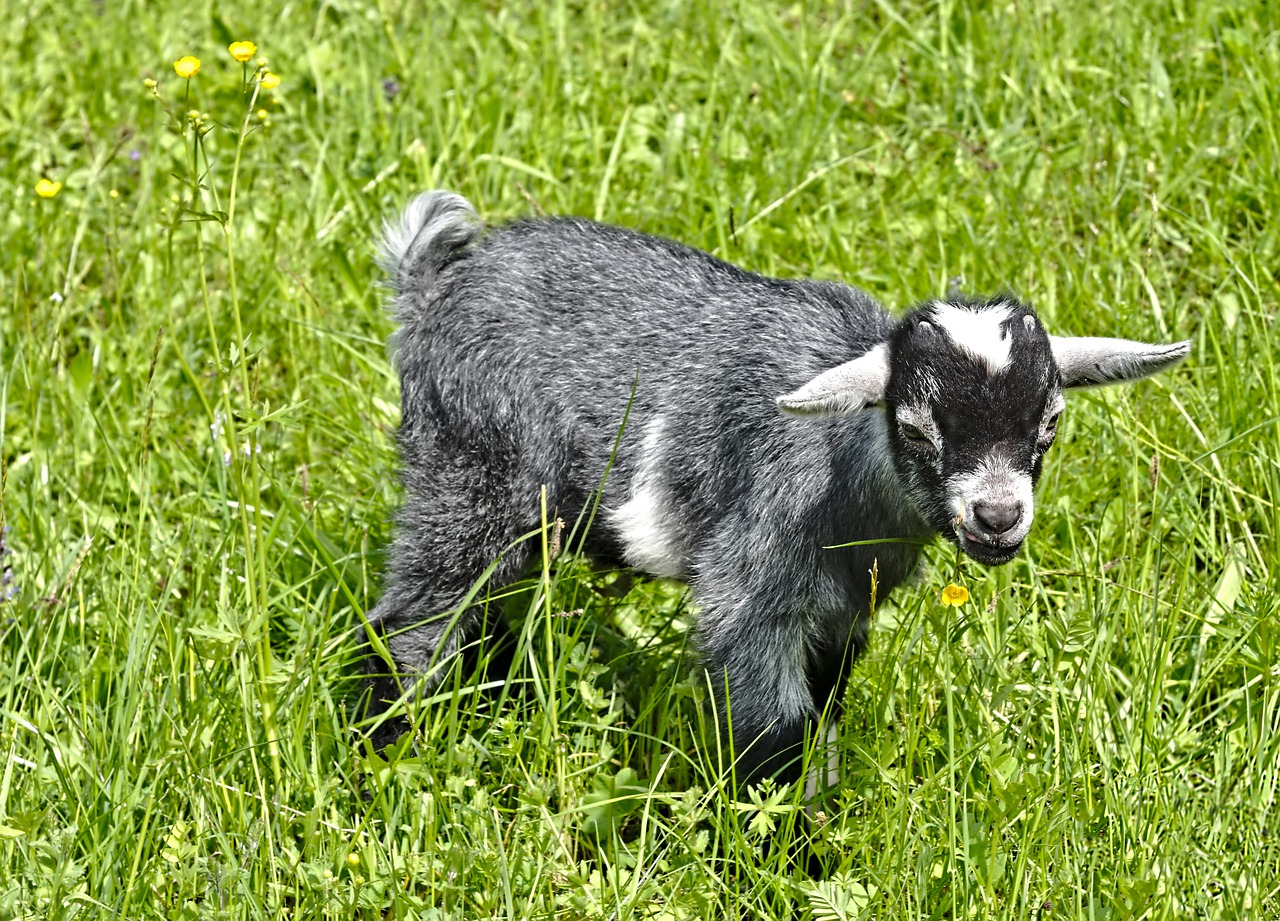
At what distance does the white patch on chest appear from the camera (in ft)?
13.6

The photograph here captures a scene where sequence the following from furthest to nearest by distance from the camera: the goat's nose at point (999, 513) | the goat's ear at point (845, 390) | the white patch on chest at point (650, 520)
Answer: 1. the white patch on chest at point (650, 520)
2. the goat's ear at point (845, 390)
3. the goat's nose at point (999, 513)

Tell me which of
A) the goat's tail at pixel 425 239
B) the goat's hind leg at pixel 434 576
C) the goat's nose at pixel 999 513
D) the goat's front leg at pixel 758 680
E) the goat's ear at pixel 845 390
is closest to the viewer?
the goat's nose at pixel 999 513

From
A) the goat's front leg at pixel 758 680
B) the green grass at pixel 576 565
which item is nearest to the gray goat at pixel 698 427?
the goat's front leg at pixel 758 680

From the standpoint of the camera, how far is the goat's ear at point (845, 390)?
11.4ft

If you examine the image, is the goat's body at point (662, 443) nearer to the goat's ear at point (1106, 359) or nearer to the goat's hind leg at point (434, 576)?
the goat's hind leg at point (434, 576)

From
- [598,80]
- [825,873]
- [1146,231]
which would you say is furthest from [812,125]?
[825,873]

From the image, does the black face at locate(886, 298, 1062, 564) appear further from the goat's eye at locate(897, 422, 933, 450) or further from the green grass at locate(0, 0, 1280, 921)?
the green grass at locate(0, 0, 1280, 921)

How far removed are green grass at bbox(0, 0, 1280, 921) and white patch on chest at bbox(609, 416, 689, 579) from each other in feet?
0.66

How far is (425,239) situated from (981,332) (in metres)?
1.68

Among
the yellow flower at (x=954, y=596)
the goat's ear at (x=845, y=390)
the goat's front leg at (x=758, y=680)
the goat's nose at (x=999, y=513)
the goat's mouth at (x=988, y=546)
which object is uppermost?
the goat's ear at (x=845, y=390)

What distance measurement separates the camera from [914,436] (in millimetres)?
3539

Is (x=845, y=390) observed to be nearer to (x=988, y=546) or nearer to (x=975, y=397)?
(x=975, y=397)

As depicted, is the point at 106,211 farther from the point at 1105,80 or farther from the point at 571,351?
the point at 1105,80

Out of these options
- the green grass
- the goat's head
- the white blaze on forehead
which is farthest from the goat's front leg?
the white blaze on forehead
